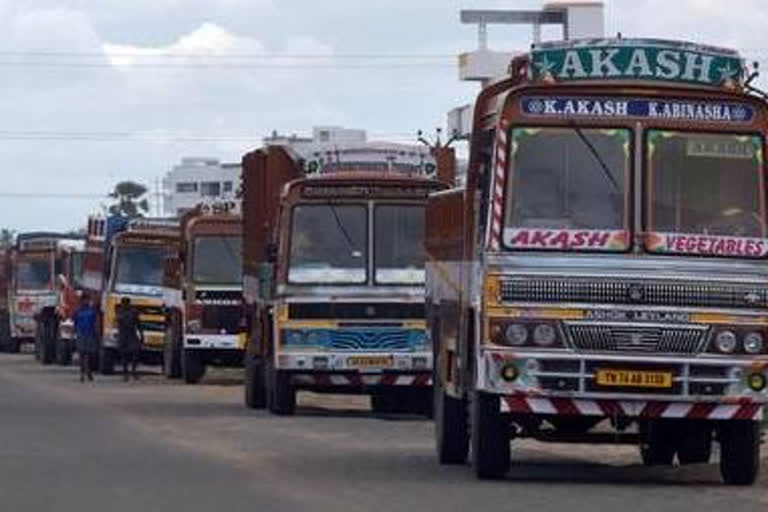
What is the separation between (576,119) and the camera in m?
16.9

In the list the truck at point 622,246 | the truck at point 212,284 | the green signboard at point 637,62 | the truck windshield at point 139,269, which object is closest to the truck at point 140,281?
the truck windshield at point 139,269

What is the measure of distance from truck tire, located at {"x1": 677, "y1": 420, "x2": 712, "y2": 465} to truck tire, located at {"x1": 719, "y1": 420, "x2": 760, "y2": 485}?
22cm

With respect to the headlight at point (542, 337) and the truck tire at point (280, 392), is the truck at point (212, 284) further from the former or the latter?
the headlight at point (542, 337)

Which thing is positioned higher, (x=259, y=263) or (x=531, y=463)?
(x=259, y=263)

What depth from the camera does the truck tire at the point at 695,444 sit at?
703 inches

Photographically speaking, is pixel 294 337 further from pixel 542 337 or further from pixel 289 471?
pixel 542 337

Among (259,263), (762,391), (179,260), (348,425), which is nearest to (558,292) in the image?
(762,391)

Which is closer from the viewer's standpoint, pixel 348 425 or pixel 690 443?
pixel 690 443

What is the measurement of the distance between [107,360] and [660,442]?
29107mm

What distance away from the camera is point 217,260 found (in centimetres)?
3816

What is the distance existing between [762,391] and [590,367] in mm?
1433

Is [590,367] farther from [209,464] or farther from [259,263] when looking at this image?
[259,263]

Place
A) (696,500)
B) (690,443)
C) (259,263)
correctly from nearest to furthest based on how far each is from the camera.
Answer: (696,500) → (690,443) → (259,263)

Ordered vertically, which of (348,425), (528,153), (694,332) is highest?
(528,153)
